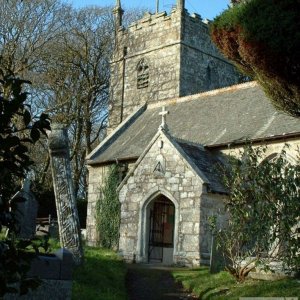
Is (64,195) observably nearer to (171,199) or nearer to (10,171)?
(171,199)

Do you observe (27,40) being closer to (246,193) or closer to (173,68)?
(173,68)

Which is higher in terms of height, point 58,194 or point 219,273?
point 58,194

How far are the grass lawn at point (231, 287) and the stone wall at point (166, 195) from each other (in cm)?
285

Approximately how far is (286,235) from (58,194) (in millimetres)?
4603

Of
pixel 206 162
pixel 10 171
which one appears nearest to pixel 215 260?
pixel 206 162

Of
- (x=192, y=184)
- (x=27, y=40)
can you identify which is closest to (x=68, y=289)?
(x=192, y=184)

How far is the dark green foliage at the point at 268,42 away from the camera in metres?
6.98

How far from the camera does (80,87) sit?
3030 centimetres

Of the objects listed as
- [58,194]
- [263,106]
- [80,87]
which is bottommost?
[58,194]

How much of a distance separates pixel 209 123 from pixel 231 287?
33.9ft

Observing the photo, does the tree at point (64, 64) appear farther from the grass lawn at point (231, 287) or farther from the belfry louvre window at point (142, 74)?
the grass lawn at point (231, 287)

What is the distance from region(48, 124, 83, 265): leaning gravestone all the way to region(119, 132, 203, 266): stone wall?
4.56 m

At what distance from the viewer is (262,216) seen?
1030 cm

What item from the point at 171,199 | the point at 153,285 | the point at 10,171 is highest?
the point at 171,199
